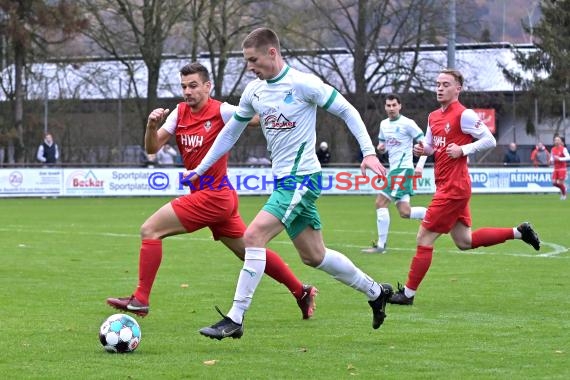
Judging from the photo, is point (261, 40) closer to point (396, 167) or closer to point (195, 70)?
point (195, 70)

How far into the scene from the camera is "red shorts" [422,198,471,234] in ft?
34.1

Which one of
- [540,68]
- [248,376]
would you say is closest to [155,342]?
[248,376]

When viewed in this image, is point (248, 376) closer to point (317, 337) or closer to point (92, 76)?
point (317, 337)

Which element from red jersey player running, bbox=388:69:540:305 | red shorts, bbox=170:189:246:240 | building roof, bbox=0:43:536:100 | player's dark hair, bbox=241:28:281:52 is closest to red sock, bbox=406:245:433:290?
red jersey player running, bbox=388:69:540:305

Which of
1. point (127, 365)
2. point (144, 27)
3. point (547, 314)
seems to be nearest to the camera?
point (127, 365)

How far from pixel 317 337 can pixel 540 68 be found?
51842 millimetres

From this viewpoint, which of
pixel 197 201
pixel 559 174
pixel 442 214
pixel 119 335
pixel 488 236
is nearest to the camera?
pixel 119 335

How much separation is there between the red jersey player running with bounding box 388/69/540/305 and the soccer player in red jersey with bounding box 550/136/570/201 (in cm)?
2393

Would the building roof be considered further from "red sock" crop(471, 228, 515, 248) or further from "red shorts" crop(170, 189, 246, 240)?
"red shorts" crop(170, 189, 246, 240)

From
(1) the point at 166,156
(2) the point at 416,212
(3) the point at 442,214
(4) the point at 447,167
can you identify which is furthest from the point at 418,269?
(1) the point at 166,156

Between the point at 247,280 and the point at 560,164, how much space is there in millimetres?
28459

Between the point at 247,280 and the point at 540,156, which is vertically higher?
the point at 540,156

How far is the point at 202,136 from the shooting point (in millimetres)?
9391

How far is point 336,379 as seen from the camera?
6.61 metres
